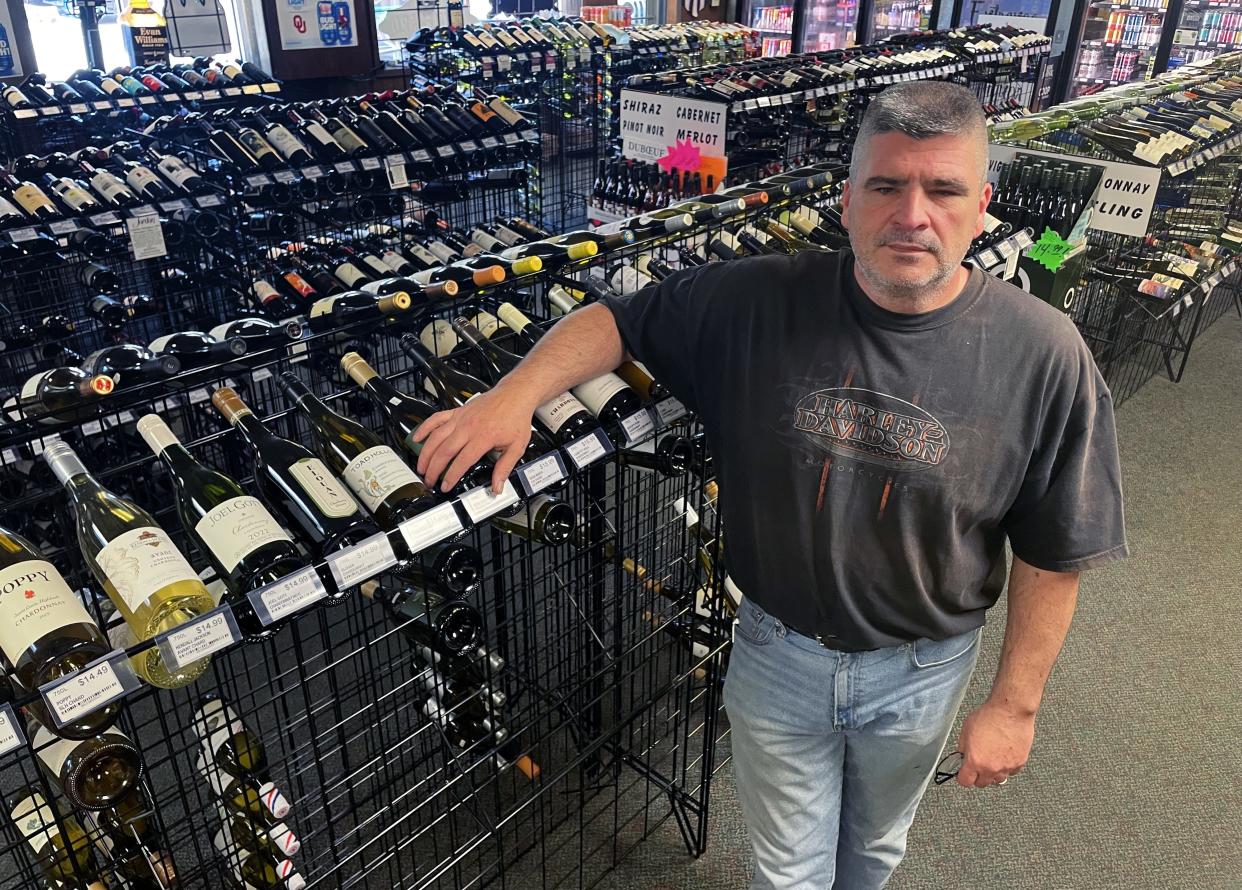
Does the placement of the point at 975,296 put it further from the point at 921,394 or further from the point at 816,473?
the point at 816,473

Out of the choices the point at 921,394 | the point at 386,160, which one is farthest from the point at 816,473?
the point at 386,160

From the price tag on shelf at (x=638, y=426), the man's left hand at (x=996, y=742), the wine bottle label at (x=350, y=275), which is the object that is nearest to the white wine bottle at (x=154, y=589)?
the price tag on shelf at (x=638, y=426)

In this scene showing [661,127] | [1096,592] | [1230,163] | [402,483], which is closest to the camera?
[402,483]

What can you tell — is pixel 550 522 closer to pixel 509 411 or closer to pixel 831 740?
pixel 509 411

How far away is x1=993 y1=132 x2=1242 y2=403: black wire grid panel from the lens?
4230 millimetres

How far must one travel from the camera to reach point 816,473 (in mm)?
1372

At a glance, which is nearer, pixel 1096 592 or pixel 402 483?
pixel 402 483

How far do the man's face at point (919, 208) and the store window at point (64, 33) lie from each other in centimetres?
711

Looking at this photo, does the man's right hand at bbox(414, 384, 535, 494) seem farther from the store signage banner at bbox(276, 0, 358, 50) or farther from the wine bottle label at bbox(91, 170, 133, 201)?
the store signage banner at bbox(276, 0, 358, 50)

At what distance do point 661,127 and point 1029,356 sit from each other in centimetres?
321

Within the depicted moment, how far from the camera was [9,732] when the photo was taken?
3.03 ft

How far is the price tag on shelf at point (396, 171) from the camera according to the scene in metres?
4.44

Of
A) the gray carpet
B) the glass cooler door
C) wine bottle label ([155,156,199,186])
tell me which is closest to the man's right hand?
the gray carpet

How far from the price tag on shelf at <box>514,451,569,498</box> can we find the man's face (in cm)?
53
